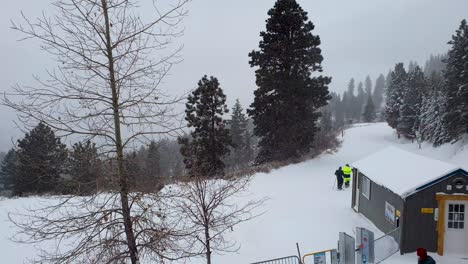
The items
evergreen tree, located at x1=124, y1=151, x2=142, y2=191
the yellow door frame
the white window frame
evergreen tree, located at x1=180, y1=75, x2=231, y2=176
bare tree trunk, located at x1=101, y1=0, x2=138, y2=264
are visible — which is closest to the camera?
bare tree trunk, located at x1=101, y1=0, x2=138, y2=264

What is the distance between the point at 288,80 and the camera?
3209 centimetres

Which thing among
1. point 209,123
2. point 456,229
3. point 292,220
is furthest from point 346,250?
point 209,123

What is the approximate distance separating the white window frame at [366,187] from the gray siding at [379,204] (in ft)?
0.53

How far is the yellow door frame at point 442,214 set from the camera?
13.2 m

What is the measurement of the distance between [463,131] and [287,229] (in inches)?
1149

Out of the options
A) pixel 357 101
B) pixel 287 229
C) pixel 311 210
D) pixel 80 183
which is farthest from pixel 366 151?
pixel 357 101

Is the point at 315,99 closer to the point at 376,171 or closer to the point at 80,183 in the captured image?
the point at 376,171

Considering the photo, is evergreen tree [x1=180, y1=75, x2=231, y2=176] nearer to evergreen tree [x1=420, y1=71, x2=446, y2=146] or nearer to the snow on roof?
the snow on roof

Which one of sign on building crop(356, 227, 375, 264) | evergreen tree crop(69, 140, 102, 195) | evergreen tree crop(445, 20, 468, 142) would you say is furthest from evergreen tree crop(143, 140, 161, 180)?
evergreen tree crop(445, 20, 468, 142)

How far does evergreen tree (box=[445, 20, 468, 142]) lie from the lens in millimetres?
35656

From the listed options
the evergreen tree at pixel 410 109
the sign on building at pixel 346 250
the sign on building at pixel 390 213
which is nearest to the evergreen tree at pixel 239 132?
the evergreen tree at pixel 410 109

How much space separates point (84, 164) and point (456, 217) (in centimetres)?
1301

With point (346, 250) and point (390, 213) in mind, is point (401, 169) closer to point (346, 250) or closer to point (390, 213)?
point (390, 213)

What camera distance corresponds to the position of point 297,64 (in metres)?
32.4
